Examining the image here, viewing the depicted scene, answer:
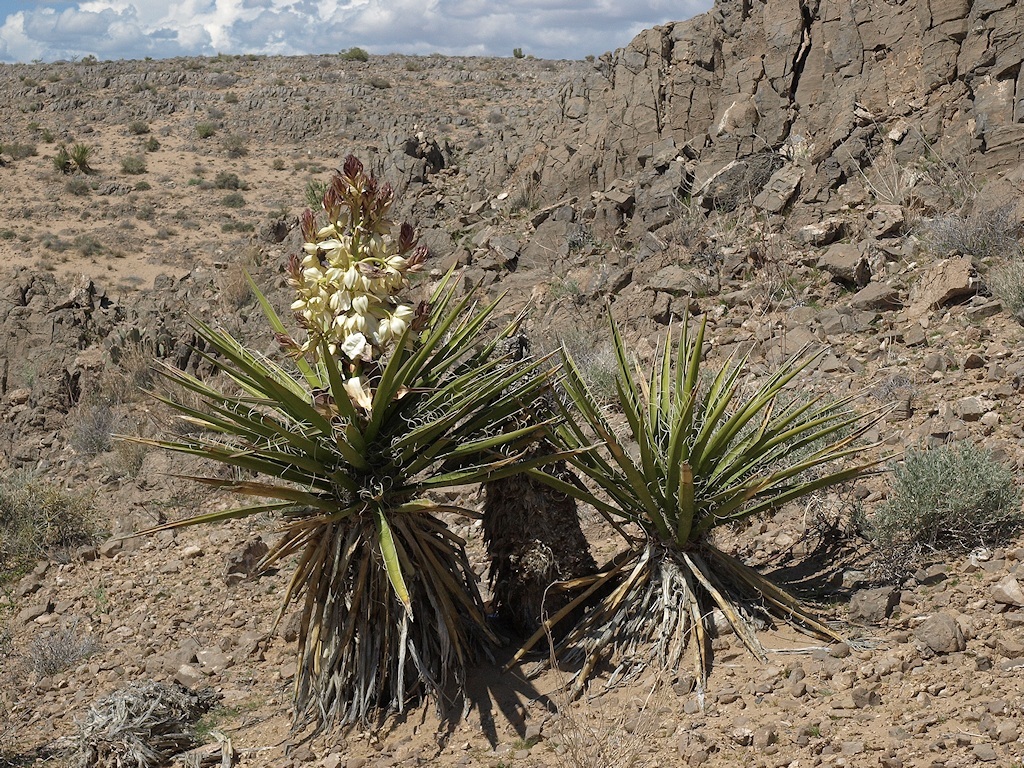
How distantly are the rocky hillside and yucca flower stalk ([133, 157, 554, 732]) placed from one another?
0.32 meters

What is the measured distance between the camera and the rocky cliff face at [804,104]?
1007cm

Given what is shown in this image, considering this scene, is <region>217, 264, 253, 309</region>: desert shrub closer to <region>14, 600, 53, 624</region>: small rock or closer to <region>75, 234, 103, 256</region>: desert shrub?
<region>14, 600, 53, 624</region>: small rock

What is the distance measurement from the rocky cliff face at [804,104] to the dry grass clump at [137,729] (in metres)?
8.53

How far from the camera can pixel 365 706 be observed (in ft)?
14.1

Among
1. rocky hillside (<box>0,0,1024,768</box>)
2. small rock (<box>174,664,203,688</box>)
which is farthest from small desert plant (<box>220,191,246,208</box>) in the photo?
small rock (<box>174,664,203,688</box>)

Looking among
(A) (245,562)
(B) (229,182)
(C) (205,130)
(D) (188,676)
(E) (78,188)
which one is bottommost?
(D) (188,676)

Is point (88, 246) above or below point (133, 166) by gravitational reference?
below

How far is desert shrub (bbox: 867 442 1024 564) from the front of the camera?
4.70 metres

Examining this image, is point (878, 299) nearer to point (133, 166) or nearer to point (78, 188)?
point (78, 188)

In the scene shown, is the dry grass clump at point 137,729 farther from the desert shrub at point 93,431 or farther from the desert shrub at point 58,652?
the desert shrub at point 93,431

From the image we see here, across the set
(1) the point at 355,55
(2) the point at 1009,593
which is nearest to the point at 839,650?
(2) the point at 1009,593

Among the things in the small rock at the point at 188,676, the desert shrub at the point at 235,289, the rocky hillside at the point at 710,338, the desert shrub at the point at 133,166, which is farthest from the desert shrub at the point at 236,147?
the small rock at the point at 188,676

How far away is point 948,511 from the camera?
184 inches

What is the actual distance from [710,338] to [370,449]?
5.76m
